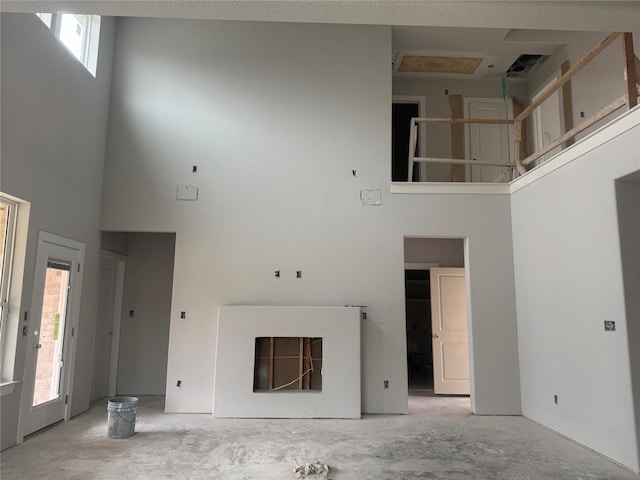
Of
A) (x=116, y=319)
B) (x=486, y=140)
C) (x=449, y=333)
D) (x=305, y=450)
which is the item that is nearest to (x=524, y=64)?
(x=486, y=140)

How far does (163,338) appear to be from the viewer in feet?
21.2

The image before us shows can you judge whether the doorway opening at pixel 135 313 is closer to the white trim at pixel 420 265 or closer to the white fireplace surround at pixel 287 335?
the white fireplace surround at pixel 287 335

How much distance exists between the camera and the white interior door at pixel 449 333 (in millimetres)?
6844

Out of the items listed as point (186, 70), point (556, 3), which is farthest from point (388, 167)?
point (556, 3)

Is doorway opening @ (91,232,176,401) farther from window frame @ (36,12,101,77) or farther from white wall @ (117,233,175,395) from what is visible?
window frame @ (36,12,101,77)

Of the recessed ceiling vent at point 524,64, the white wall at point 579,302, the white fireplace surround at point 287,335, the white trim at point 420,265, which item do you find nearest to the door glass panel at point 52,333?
the white fireplace surround at point 287,335

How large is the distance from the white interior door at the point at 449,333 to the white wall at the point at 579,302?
1.36 m

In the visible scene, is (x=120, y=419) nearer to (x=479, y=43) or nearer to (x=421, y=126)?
(x=421, y=126)

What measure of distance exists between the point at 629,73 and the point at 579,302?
7.21ft

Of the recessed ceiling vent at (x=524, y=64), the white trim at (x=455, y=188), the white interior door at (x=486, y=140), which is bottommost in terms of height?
the white trim at (x=455, y=188)

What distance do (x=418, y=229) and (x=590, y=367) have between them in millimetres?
2540

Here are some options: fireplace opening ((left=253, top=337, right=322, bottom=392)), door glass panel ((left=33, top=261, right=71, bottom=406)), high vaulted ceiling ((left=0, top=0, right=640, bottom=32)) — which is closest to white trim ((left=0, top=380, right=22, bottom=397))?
door glass panel ((left=33, top=261, right=71, bottom=406))

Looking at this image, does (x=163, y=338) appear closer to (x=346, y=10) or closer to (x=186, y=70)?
(x=186, y=70)

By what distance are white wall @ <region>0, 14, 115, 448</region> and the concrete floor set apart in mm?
736
